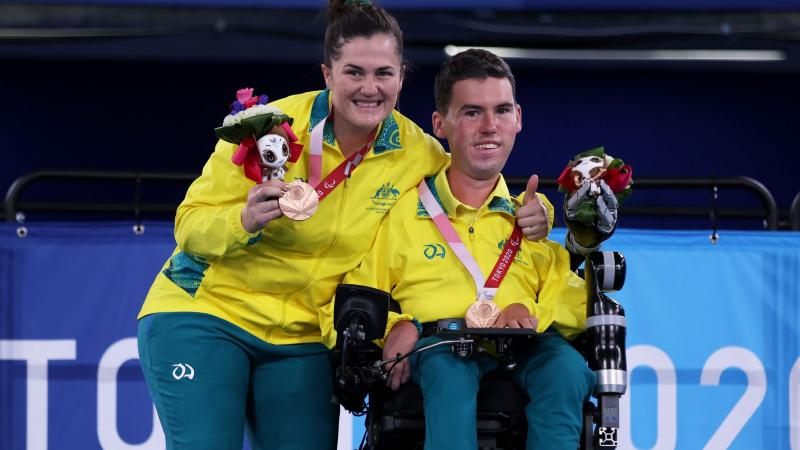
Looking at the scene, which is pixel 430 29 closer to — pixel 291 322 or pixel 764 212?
pixel 764 212

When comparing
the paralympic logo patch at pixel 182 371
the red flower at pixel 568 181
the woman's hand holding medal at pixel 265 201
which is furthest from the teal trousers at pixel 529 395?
the paralympic logo patch at pixel 182 371

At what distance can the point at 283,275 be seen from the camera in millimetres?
3484

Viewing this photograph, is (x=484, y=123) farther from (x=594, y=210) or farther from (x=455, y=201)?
(x=594, y=210)

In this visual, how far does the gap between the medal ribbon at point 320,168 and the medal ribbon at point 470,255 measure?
0.75 ft

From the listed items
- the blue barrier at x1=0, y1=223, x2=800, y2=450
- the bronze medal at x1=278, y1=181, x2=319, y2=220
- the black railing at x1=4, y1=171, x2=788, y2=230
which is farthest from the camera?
the black railing at x1=4, y1=171, x2=788, y2=230

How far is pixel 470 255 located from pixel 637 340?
183cm

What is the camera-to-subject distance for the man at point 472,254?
3.23 meters

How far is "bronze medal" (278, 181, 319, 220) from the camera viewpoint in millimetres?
3104

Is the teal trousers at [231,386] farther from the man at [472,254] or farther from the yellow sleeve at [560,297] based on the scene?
the yellow sleeve at [560,297]

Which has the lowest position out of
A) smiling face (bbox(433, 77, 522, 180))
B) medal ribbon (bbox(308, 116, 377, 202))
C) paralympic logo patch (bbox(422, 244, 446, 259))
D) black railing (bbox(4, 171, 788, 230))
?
paralympic logo patch (bbox(422, 244, 446, 259))

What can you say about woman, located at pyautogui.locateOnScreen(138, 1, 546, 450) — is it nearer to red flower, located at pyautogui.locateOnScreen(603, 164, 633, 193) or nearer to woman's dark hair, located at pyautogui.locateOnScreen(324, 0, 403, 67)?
woman's dark hair, located at pyautogui.locateOnScreen(324, 0, 403, 67)

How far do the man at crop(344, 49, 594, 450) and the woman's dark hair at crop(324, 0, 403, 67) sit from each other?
0.70 ft

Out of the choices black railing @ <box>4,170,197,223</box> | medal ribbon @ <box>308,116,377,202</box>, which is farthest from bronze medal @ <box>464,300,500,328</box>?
black railing @ <box>4,170,197,223</box>

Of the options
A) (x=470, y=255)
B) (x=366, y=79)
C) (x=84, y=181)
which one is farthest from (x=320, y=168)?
(x=84, y=181)
